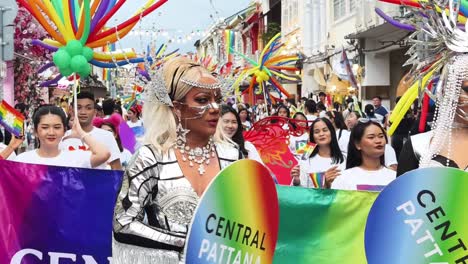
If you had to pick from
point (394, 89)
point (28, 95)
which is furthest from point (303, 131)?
point (394, 89)

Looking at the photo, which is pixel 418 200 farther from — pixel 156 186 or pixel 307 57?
pixel 307 57

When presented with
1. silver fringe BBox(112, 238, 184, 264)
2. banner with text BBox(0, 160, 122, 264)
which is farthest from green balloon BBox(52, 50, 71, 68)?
silver fringe BBox(112, 238, 184, 264)

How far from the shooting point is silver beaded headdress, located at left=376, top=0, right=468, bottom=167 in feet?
11.4

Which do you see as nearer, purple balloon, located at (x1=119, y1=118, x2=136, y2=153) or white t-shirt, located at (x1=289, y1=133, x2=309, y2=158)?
white t-shirt, located at (x1=289, y1=133, x2=309, y2=158)

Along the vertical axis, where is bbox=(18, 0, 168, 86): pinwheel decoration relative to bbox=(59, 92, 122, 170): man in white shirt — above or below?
above

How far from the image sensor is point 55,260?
5121mm

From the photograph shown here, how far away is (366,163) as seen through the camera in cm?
573

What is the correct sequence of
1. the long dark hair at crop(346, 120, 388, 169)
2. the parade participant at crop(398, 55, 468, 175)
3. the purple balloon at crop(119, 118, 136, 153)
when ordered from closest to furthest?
the parade participant at crop(398, 55, 468, 175) → the long dark hair at crop(346, 120, 388, 169) → the purple balloon at crop(119, 118, 136, 153)

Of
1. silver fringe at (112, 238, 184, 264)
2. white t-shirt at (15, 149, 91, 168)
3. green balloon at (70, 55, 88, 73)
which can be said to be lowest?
silver fringe at (112, 238, 184, 264)

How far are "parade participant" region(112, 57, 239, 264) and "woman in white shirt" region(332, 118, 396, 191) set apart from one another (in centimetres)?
209

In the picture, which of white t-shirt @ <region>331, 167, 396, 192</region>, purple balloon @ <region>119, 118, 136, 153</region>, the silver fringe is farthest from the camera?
purple balloon @ <region>119, 118, 136, 153</region>

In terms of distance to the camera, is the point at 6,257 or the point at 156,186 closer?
the point at 156,186

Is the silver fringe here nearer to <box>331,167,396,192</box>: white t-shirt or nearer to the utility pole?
<box>331,167,396,192</box>: white t-shirt

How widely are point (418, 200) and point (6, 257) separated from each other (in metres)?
3.09
